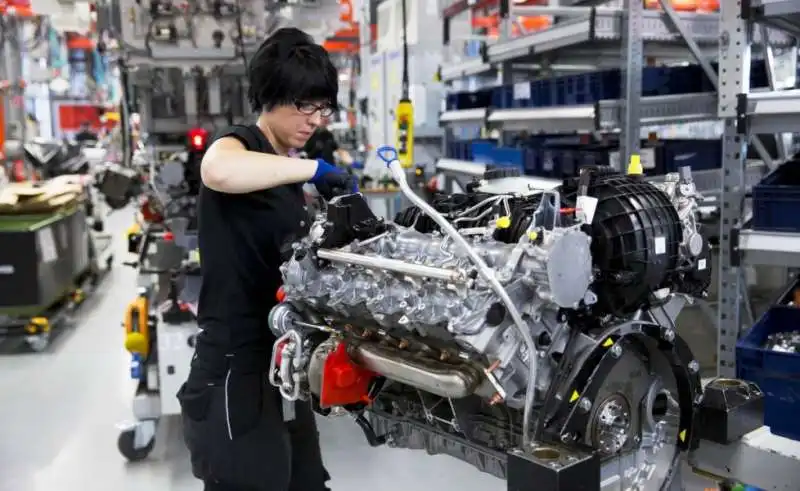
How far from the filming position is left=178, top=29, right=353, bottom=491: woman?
A: 166cm

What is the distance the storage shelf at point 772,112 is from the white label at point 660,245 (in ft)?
4.90

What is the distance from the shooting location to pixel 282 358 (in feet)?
5.35

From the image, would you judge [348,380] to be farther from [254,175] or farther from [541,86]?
[541,86]

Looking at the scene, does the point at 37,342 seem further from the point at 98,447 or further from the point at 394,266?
the point at 394,266

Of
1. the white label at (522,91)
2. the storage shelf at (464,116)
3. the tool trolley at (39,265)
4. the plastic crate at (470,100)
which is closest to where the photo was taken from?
the white label at (522,91)

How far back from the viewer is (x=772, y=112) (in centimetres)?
262

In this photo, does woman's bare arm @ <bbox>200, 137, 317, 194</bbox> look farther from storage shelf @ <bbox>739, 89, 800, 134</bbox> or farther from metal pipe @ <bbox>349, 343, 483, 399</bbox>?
storage shelf @ <bbox>739, 89, 800, 134</bbox>

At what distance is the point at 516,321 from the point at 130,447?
255 centimetres

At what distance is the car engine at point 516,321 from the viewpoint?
4.15 ft

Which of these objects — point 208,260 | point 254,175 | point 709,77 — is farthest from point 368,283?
point 709,77

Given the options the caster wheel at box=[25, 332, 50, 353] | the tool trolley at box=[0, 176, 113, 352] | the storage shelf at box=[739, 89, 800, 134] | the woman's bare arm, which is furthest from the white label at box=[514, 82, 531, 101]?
the caster wheel at box=[25, 332, 50, 353]

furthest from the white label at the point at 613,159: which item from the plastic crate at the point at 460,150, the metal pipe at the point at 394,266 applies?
the metal pipe at the point at 394,266

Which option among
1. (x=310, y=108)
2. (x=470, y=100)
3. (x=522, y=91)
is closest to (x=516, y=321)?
(x=310, y=108)

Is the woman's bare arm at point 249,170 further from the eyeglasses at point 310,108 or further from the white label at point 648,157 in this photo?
the white label at point 648,157
